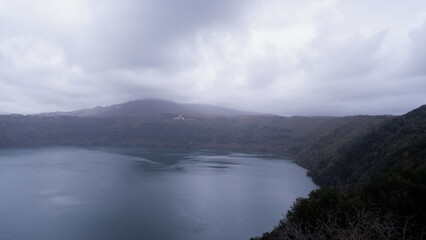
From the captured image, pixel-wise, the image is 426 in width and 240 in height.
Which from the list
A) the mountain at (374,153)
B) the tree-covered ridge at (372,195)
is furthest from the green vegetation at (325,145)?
the mountain at (374,153)

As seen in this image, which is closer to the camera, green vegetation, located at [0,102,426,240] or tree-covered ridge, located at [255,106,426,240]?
tree-covered ridge, located at [255,106,426,240]

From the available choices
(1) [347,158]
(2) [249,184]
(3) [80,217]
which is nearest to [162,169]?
(2) [249,184]

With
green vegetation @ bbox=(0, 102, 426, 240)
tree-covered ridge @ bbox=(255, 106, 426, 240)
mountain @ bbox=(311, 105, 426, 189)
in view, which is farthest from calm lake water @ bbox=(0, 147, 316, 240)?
green vegetation @ bbox=(0, 102, 426, 240)

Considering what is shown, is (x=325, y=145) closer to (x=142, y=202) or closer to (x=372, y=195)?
(x=142, y=202)

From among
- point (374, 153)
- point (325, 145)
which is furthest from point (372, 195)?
point (325, 145)

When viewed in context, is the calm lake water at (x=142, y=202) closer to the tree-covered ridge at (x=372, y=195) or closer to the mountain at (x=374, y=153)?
the mountain at (x=374, y=153)

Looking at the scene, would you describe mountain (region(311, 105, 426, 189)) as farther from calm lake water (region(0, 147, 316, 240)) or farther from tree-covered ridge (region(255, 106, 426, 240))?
calm lake water (region(0, 147, 316, 240))
